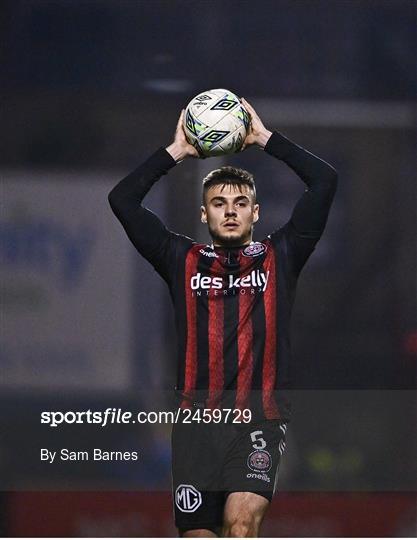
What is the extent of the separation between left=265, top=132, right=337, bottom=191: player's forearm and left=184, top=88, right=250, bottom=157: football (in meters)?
0.16

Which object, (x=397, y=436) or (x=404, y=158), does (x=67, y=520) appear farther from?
(x=404, y=158)

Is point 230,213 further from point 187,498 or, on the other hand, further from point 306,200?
point 187,498

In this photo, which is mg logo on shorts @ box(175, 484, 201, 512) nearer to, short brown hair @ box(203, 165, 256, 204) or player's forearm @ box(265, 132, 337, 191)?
short brown hair @ box(203, 165, 256, 204)

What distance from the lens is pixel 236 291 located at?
497cm

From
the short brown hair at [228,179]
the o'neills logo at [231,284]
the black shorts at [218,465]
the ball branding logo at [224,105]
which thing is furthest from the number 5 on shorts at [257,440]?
the ball branding logo at [224,105]

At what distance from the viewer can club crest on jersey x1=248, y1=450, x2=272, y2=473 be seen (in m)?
4.73

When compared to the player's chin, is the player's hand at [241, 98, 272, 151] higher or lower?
higher

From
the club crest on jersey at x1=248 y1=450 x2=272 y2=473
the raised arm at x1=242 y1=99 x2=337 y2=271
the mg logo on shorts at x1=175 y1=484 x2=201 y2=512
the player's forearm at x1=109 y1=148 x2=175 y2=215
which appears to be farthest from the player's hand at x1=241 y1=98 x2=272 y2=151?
the mg logo on shorts at x1=175 y1=484 x2=201 y2=512

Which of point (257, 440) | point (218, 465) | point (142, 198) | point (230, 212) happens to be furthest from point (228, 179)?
point (218, 465)

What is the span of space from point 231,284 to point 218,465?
2.66 ft

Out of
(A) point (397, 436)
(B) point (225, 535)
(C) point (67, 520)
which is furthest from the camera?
(A) point (397, 436)

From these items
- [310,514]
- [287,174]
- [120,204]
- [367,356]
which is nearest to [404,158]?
[287,174]

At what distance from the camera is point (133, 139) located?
7.32 m

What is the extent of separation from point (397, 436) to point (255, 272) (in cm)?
A: 265
